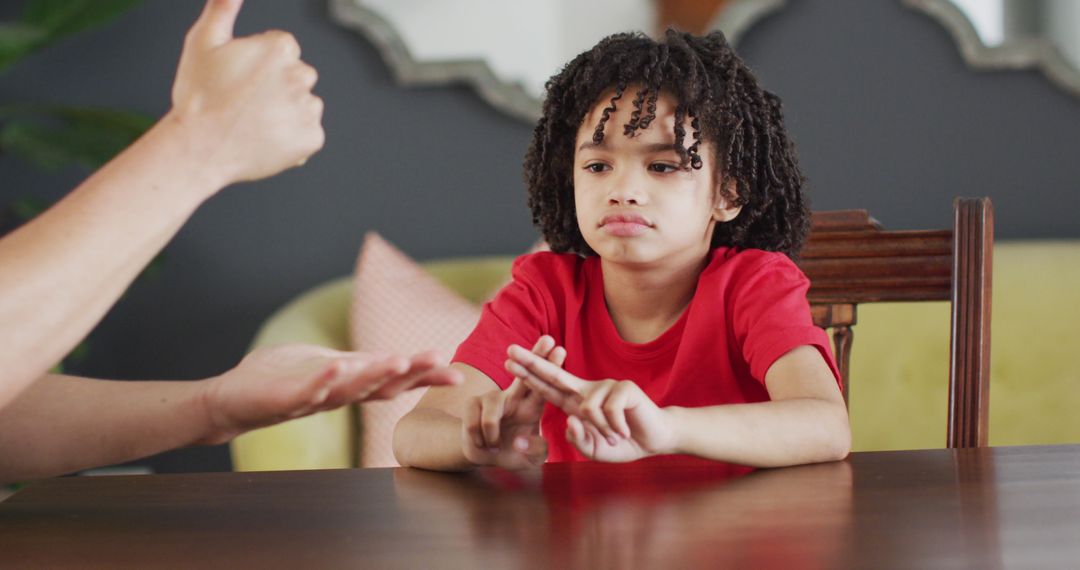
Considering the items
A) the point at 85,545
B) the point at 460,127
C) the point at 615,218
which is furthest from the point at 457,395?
the point at 460,127

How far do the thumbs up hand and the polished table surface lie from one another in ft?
0.75

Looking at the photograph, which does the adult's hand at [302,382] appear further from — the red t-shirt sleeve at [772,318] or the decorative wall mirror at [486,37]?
the decorative wall mirror at [486,37]

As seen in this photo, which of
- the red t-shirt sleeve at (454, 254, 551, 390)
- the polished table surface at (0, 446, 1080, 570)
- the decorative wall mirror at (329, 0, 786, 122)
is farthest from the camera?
the decorative wall mirror at (329, 0, 786, 122)

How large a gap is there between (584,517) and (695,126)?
1.99 feet

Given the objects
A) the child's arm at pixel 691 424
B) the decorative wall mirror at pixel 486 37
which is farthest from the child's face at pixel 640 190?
the decorative wall mirror at pixel 486 37

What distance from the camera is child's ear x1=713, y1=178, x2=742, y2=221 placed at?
1.29m

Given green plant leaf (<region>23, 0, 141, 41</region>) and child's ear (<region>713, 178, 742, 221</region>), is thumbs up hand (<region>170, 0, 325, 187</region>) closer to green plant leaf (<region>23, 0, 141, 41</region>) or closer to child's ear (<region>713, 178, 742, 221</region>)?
child's ear (<region>713, 178, 742, 221</region>)

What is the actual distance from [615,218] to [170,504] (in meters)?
0.55

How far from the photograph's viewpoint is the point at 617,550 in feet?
2.15

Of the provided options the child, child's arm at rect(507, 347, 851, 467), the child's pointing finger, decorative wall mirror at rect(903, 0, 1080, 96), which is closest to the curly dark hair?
the child

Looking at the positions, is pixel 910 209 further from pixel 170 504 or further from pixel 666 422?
pixel 170 504

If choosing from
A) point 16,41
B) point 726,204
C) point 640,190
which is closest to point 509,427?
point 640,190

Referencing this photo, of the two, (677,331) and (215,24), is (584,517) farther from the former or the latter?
(677,331)

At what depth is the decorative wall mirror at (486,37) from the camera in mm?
2602
